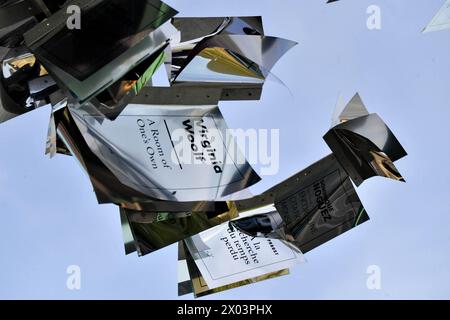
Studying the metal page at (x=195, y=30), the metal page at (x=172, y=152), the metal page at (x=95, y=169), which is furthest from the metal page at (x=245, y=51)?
the metal page at (x=95, y=169)

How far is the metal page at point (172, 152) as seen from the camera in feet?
9.51

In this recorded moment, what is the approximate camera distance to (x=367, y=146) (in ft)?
10.1

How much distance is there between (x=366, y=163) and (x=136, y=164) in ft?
2.75

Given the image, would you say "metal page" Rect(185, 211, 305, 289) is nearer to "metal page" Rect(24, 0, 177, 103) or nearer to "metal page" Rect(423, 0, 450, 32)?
"metal page" Rect(24, 0, 177, 103)

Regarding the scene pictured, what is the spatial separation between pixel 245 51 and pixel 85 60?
1.81ft

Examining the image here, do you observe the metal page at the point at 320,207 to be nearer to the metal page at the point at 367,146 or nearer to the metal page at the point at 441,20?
the metal page at the point at 367,146

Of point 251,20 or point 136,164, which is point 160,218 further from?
point 251,20

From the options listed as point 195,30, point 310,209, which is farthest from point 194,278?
point 195,30

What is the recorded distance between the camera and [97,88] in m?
2.72

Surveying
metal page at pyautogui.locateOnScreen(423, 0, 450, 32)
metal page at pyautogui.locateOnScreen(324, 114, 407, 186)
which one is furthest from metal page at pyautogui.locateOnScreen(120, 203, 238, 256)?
metal page at pyautogui.locateOnScreen(423, 0, 450, 32)

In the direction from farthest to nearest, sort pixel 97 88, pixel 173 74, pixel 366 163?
pixel 366 163 < pixel 173 74 < pixel 97 88

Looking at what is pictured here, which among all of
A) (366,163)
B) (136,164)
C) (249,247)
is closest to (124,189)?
(136,164)

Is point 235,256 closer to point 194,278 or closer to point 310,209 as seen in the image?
point 194,278

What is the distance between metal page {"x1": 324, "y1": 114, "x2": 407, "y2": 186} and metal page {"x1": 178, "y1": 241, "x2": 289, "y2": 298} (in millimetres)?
481
